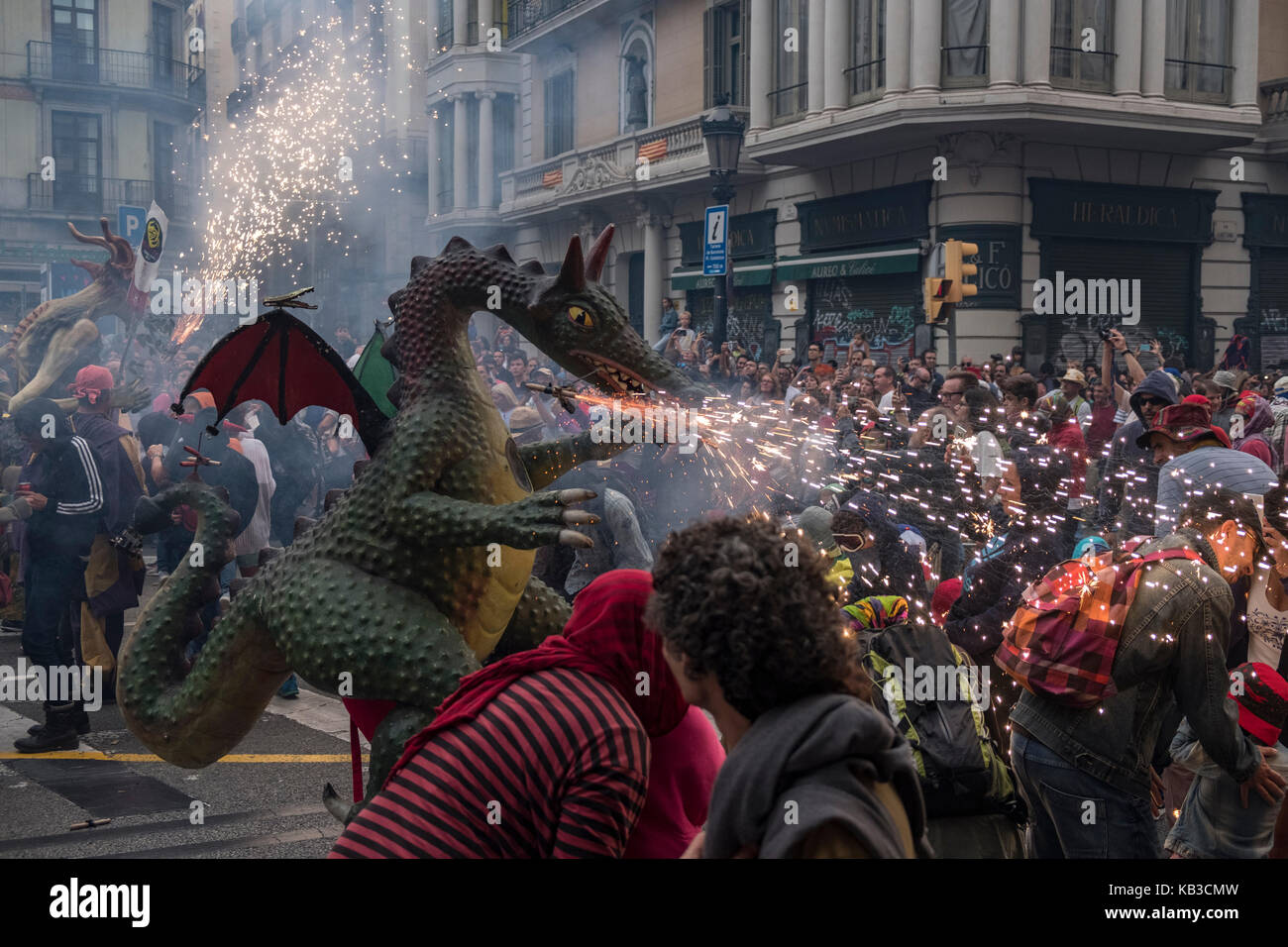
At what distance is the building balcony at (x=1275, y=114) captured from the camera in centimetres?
1853

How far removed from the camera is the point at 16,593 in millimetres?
10625

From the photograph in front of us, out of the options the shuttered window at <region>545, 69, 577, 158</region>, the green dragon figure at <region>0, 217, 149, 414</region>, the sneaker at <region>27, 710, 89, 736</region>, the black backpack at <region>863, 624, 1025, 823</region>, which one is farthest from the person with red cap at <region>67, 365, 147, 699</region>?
the shuttered window at <region>545, 69, 577, 158</region>

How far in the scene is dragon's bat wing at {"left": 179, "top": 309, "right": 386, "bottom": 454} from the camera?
181 inches

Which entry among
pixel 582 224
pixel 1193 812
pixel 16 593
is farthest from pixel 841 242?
pixel 1193 812

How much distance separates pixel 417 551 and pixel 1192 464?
2955 mm

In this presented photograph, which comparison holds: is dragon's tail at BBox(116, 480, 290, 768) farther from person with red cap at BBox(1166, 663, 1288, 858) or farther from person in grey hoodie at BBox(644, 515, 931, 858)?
person with red cap at BBox(1166, 663, 1288, 858)

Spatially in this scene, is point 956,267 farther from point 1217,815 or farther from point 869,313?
point 1217,815

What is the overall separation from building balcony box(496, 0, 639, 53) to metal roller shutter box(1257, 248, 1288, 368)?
13096 mm

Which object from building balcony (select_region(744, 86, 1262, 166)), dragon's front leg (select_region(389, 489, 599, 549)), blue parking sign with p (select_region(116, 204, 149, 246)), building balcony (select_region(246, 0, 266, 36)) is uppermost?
building balcony (select_region(246, 0, 266, 36))
